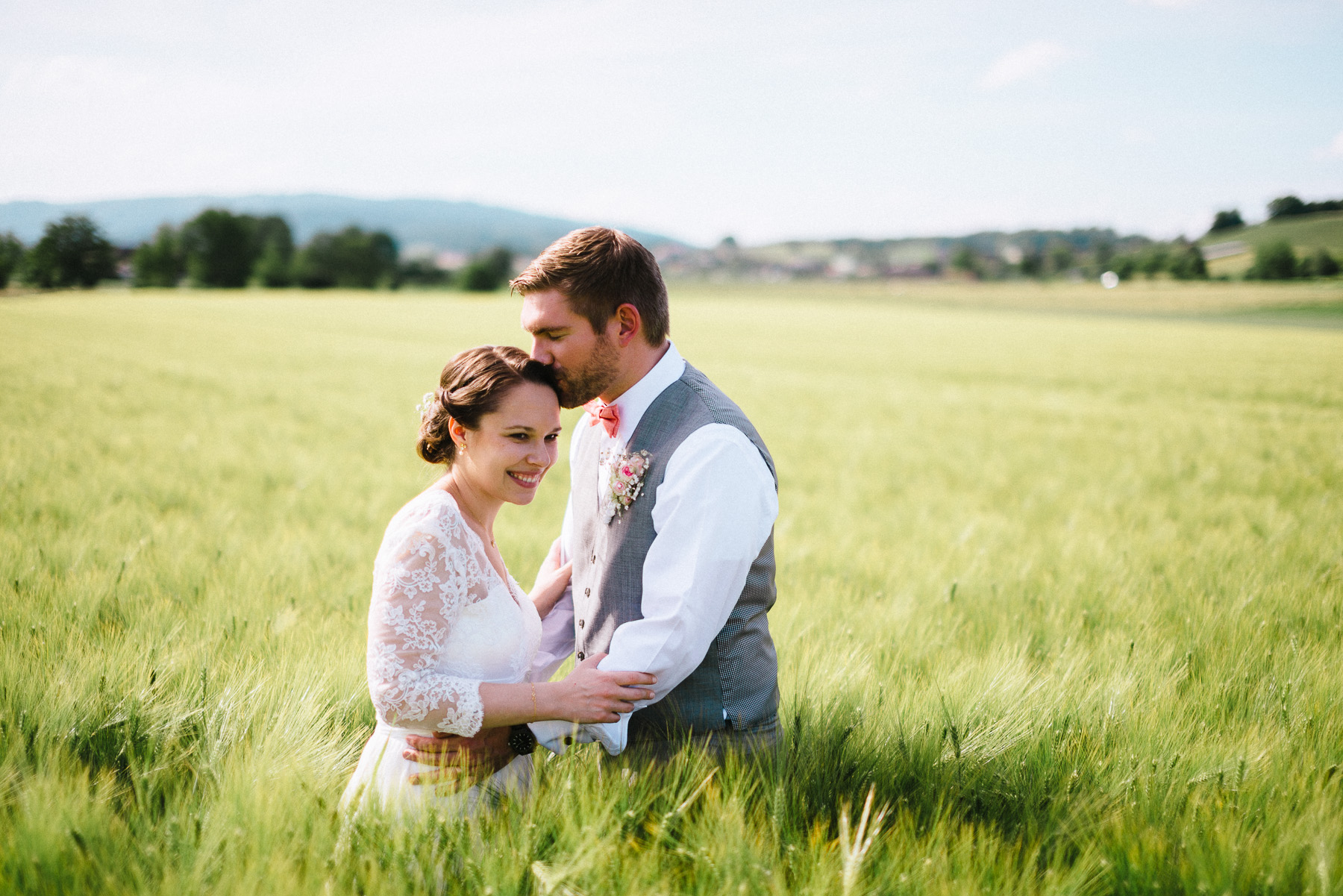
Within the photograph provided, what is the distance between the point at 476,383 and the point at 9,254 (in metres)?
20.8

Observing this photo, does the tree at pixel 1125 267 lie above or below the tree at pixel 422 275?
above

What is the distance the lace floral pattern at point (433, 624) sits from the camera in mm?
1812

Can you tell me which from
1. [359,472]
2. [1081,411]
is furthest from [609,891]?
[1081,411]

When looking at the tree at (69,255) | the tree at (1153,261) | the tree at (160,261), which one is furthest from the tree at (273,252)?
the tree at (1153,261)

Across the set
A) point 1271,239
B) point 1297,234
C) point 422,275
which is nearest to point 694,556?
point 1297,234

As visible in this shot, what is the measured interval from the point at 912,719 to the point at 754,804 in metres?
0.76

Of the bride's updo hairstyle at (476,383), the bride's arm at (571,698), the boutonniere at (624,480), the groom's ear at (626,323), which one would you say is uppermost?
the groom's ear at (626,323)

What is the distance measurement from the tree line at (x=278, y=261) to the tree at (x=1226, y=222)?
7265 cm

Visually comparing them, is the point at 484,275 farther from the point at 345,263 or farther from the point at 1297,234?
the point at 1297,234

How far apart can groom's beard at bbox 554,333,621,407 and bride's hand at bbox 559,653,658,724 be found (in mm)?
748

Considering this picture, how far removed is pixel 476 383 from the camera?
194cm

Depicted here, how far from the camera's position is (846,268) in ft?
422

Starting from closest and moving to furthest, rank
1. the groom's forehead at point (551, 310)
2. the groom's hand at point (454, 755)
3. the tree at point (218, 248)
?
the groom's hand at point (454, 755) → the groom's forehead at point (551, 310) → the tree at point (218, 248)

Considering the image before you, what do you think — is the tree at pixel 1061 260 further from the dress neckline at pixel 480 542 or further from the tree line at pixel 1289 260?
the dress neckline at pixel 480 542
